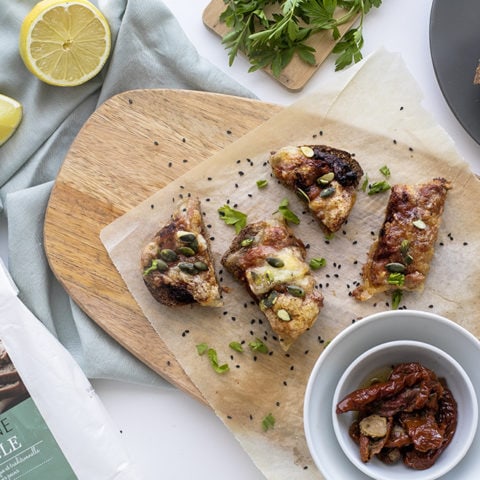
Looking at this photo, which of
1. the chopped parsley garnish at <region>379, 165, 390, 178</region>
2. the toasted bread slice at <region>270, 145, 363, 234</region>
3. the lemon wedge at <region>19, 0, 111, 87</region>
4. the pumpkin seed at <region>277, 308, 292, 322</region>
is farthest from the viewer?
the lemon wedge at <region>19, 0, 111, 87</region>

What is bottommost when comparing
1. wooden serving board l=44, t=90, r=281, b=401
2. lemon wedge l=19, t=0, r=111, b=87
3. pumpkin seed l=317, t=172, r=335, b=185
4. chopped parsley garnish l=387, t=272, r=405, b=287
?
chopped parsley garnish l=387, t=272, r=405, b=287

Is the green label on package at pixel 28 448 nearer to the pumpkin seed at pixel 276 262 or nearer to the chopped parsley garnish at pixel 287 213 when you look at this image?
the pumpkin seed at pixel 276 262

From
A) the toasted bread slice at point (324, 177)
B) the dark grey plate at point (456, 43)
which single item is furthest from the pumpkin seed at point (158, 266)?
the dark grey plate at point (456, 43)

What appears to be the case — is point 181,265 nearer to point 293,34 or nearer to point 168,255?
point 168,255

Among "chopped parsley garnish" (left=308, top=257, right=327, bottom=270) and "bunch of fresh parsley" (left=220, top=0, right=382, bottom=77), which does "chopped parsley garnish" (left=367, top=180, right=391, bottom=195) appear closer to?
"chopped parsley garnish" (left=308, top=257, right=327, bottom=270)

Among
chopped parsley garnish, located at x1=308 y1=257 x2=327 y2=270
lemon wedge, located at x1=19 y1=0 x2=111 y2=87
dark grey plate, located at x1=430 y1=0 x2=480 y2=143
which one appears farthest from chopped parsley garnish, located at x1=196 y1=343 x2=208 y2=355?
dark grey plate, located at x1=430 y1=0 x2=480 y2=143

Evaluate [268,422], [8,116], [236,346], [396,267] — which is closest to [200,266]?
[236,346]

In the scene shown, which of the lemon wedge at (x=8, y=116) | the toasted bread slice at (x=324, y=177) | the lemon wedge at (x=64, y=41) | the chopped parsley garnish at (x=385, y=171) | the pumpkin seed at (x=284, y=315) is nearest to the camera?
the pumpkin seed at (x=284, y=315)
